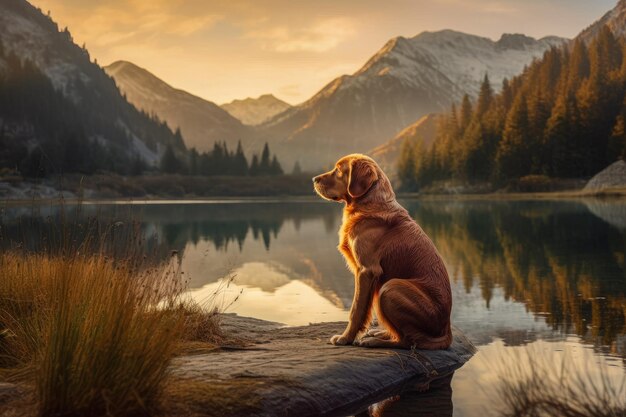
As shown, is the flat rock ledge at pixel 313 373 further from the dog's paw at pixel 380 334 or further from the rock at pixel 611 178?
the rock at pixel 611 178

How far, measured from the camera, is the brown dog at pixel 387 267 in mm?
7270

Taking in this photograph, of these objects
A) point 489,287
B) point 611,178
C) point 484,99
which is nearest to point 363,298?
point 489,287

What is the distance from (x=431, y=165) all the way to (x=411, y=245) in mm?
123871

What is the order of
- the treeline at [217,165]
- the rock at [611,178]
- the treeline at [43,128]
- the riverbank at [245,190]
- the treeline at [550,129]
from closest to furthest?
1. the rock at [611,178]
2. the riverbank at [245,190]
3. the treeline at [550,129]
4. the treeline at [43,128]
5. the treeline at [217,165]

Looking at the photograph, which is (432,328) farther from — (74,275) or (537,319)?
(537,319)

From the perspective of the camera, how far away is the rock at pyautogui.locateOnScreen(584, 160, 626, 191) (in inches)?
3265

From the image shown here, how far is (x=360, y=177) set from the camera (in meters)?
7.43

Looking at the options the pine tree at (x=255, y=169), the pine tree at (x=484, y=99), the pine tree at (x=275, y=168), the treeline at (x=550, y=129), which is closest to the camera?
the treeline at (x=550, y=129)

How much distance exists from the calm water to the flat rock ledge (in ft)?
1.19

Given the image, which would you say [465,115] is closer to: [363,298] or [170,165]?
[170,165]

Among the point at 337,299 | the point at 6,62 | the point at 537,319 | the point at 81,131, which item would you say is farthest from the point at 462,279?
the point at 6,62

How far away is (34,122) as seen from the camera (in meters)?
178

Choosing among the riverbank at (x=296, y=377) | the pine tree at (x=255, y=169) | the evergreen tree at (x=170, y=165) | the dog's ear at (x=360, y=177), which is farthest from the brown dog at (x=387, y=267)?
the pine tree at (x=255, y=169)

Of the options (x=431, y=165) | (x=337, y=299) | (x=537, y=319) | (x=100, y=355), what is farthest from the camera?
(x=431, y=165)
